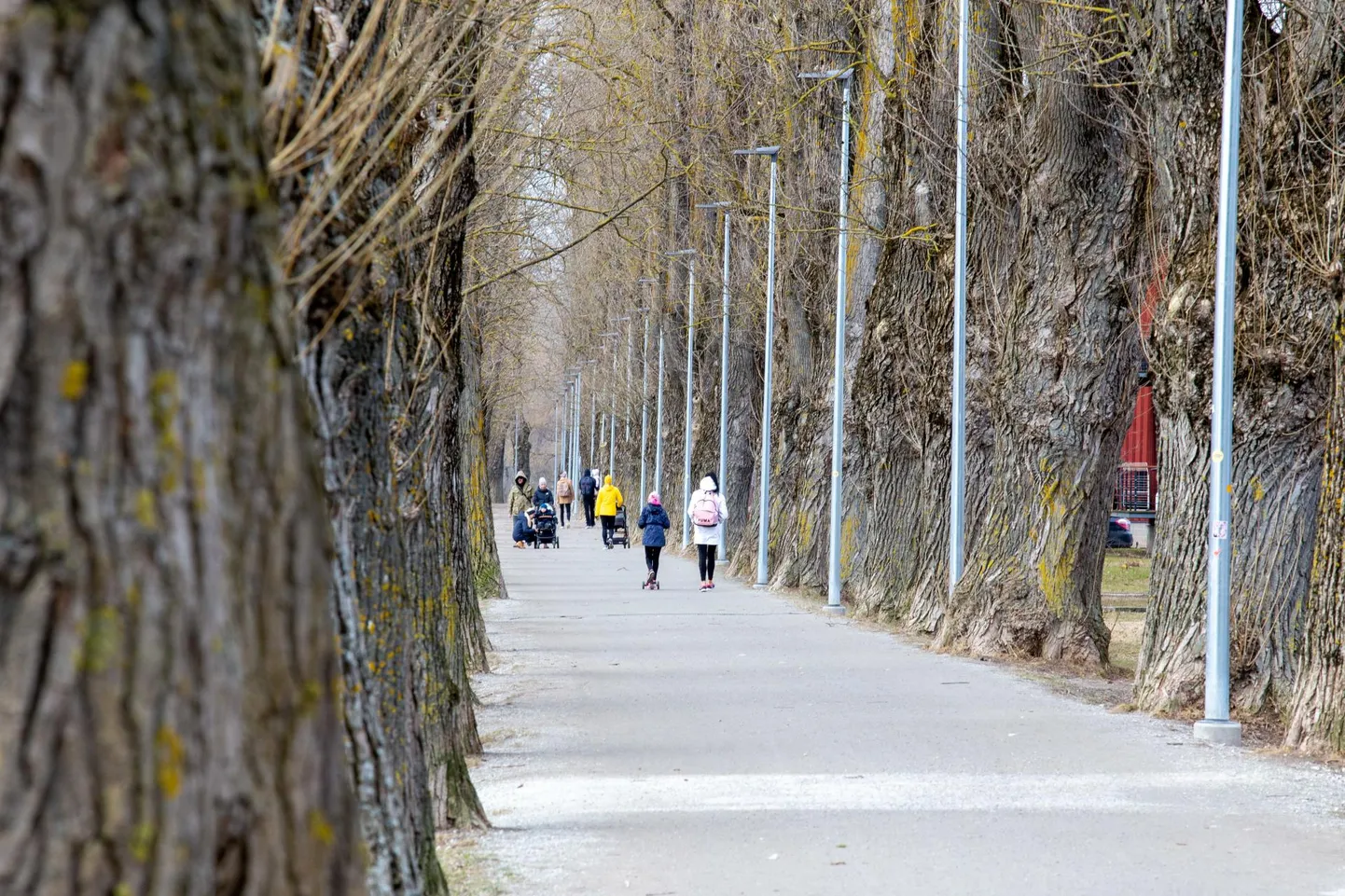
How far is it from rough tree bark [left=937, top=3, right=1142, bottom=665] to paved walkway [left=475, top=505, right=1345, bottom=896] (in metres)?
1.19

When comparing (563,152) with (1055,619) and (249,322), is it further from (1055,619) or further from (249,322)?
(249,322)

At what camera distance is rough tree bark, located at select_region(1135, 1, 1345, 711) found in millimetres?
12727

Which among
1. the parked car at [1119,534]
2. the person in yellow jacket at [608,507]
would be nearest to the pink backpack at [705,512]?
the parked car at [1119,534]

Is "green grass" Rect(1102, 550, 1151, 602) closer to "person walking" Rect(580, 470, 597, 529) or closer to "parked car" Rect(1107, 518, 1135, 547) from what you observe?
"parked car" Rect(1107, 518, 1135, 547)

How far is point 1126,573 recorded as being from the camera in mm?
37594

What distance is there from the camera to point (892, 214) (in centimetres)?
2372

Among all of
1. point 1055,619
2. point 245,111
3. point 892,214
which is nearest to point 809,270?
point 892,214

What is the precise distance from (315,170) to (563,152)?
1896cm

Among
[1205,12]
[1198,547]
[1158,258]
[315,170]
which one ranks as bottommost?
[1198,547]

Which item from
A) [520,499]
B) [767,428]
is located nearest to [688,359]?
[520,499]

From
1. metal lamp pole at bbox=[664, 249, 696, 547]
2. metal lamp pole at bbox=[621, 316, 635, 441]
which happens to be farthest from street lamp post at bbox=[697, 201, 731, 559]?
metal lamp pole at bbox=[621, 316, 635, 441]

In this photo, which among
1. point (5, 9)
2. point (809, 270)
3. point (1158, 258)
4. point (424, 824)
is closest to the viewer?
point (5, 9)

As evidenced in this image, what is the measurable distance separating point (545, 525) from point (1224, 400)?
123 ft

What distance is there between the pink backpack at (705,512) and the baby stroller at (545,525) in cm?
1876
